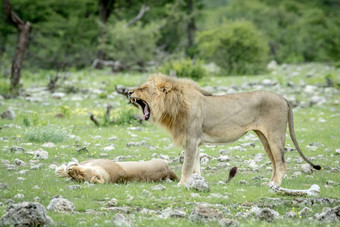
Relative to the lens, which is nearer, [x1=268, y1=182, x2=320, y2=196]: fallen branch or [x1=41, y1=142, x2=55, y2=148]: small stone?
[x1=268, y1=182, x2=320, y2=196]: fallen branch

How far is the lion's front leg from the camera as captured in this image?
912cm

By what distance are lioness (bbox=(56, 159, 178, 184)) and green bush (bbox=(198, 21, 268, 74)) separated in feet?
69.9

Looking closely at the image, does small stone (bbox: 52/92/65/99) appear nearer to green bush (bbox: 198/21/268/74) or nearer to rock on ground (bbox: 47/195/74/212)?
green bush (bbox: 198/21/268/74)

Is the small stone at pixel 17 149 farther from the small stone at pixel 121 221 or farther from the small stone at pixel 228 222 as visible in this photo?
the small stone at pixel 228 222

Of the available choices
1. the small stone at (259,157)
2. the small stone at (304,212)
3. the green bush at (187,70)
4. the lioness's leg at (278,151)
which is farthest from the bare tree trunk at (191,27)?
the small stone at (304,212)

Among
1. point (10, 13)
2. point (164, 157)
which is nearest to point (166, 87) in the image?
point (164, 157)

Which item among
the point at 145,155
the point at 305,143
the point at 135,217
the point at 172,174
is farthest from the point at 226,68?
the point at 135,217

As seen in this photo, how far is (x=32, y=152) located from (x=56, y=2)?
29.9 meters

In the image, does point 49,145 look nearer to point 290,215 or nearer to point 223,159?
point 223,159

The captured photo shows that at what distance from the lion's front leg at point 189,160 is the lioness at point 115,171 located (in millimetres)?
424

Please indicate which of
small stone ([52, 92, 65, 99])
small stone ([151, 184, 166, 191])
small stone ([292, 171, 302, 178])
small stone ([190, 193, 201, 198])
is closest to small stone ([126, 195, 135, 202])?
small stone ([151, 184, 166, 191])

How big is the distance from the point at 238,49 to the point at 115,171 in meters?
23.1

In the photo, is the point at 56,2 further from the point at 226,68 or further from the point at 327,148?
the point at 327,148

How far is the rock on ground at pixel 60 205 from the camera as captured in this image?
6742 mm
